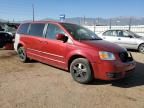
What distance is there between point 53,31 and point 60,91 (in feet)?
8.13

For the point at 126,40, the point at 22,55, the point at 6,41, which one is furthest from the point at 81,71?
the point at 6,41

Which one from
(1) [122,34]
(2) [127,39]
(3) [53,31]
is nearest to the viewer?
(3) [53,31]

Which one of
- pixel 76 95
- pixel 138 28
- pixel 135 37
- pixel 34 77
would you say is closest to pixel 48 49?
pixel 34 77

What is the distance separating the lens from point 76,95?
17.1 feet

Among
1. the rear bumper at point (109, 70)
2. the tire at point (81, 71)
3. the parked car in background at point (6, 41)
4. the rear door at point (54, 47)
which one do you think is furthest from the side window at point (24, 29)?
the parked car in background at point (6, 41)

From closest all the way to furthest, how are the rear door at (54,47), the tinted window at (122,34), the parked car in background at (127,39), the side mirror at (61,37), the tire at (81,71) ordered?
the tire at (81,71) < the side mirror at (61,37) < the rear door at (54,47) < the parked car in background at (127,39) < the tinted window at (122,34)

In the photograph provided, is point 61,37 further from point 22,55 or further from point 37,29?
point 22,55

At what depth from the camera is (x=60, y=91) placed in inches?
215

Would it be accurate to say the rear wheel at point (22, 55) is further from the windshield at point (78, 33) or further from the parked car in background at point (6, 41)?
the parked car in background at point (6, 41)

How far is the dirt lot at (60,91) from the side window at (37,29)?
134 cm

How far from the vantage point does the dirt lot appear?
15.4 feet

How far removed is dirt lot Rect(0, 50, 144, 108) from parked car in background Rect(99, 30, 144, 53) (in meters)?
5.85

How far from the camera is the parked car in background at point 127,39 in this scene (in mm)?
12961

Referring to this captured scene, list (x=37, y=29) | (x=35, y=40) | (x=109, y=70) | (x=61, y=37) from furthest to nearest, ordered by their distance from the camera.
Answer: (x=37, y=29) < (x=35, y=40) < (x=61, y=37) < (x=109, y=70)
